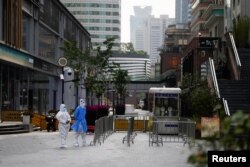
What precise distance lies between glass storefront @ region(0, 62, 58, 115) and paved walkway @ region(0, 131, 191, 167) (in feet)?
54.2

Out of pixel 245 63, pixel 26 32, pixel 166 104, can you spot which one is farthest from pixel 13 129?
pixel 26 32

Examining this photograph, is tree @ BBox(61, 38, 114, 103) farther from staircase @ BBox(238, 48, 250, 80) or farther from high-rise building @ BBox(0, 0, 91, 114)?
staircase @ BBox(238, 48, 250, 80)

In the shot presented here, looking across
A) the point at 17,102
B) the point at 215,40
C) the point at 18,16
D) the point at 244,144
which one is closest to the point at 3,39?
the point at 18,16

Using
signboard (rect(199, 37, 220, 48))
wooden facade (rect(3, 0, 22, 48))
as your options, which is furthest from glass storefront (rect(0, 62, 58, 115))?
signboard (rect(199, 37, 220, 48))

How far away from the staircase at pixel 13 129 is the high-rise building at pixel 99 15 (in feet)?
475

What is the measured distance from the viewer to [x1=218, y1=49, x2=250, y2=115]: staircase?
91.0 feet

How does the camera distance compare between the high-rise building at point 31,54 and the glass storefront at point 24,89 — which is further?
the glass storefront at point 24,89

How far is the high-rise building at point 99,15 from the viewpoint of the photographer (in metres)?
178

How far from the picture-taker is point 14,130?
32625mm

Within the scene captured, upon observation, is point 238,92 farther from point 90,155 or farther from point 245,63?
point 90,155

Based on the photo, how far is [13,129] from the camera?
32.7m

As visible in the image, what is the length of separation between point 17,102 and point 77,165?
2864 cm

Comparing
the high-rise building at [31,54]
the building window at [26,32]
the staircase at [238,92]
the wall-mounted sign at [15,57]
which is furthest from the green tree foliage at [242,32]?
the building window at [26,32]

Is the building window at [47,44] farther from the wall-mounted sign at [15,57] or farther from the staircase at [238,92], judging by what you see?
the staircase at [238,92]
